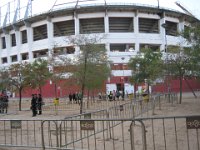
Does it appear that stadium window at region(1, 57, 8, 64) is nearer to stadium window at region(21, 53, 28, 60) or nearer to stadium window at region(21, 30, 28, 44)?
stadium window at region(21, 53, 28, 60)

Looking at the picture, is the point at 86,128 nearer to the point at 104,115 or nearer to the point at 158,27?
the point at 104,115

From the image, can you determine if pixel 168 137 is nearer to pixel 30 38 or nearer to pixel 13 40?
pixel 30 38

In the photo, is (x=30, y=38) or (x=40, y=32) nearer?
(x=30, y=38)

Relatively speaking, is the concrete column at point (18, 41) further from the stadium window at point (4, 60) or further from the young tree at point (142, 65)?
the young tree at point (142, 65)

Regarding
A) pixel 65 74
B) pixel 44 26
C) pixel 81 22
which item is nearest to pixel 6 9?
pixel 44 26

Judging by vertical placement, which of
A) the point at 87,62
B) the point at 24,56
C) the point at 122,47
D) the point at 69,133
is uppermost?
the point at 122,47

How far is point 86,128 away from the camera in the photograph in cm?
1009

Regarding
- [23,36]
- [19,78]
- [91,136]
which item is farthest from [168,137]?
[23,36]

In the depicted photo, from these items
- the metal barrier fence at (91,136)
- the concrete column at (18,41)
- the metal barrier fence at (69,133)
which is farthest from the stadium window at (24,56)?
the metal barrier fence at (91,136)

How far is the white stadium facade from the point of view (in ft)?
212

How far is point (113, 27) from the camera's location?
67.4m

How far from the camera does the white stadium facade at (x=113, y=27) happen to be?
64.5 meters

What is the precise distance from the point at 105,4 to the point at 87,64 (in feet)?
137

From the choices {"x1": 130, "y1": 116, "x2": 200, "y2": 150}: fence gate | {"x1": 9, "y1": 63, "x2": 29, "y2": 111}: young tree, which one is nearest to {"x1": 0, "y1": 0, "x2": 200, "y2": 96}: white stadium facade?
{"x1": 9, "y1": 63, "x2": 29, "y2": 111}: young tree
